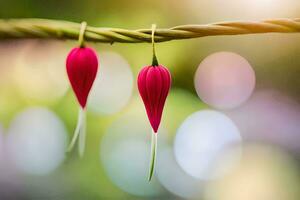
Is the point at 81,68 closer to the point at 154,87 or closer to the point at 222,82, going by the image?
the point at 154,87

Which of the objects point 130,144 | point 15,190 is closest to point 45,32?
point 130,144

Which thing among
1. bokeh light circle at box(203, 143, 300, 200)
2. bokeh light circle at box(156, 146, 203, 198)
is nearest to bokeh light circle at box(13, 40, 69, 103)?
bokeh light circle at box(156, 146, 203, 198)

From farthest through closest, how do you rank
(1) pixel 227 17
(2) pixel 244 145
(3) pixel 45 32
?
(2) pixel 244 145, (1) pixel 227 17, (3) pixel 45 32

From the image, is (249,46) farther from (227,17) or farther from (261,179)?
(261,179)

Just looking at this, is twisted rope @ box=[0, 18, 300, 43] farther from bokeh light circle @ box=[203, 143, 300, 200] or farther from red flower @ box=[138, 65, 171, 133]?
bokeh light circle @ box=[203, 143, 300, 200]

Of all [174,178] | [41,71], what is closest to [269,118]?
[174,178]

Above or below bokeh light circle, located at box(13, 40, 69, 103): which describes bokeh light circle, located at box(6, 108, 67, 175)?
below
